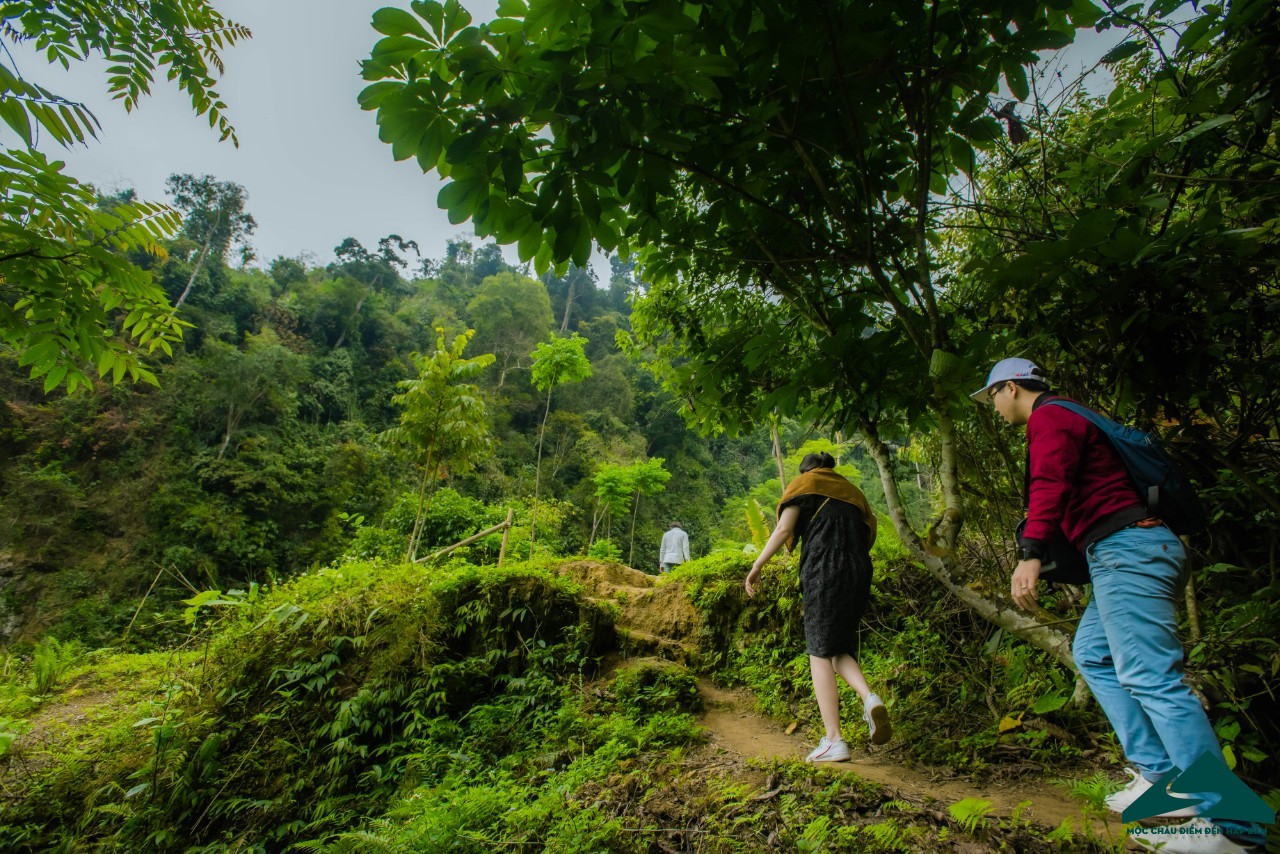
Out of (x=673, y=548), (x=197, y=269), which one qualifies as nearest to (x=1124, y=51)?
(x=673, y=548)

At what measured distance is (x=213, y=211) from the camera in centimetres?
3067

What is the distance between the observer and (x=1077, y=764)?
2.81 metres

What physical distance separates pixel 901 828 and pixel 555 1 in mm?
2848

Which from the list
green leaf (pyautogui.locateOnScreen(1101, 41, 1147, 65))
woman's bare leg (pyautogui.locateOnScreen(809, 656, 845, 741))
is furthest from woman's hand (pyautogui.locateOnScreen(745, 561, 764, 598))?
green leaf (pyautogui.locateOnScreen(1101, 41, 1147, 65))

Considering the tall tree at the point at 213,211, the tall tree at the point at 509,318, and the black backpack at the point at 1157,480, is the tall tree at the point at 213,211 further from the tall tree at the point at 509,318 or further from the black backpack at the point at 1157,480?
the black backpack at the point at 1157,480

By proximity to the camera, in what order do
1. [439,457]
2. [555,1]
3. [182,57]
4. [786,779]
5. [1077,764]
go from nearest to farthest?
[555,1] → [182,57] → [786,779] → [1077,764] → [439,457]

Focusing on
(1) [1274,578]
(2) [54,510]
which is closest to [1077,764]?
(1) [1274,578]

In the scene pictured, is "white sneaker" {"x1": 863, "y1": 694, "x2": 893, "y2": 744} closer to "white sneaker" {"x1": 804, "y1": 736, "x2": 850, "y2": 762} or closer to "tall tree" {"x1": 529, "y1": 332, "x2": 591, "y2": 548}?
"white sneaker" {"x1": 804, "y1": 736, "x2": 850, "y2": 762}

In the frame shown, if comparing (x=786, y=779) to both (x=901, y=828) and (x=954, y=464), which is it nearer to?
(x=901, y=828)

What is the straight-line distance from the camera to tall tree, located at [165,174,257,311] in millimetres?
30109

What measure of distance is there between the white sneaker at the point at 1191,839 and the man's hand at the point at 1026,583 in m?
0.65

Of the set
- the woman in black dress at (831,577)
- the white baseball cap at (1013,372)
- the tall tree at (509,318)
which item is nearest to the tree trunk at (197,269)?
the tall tree at (509,318)

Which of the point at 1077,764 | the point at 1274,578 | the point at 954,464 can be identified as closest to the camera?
the point at 1274,578

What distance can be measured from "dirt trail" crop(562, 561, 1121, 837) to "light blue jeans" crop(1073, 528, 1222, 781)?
1.11 ft
